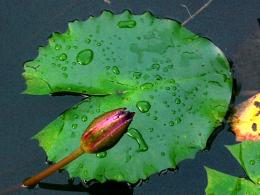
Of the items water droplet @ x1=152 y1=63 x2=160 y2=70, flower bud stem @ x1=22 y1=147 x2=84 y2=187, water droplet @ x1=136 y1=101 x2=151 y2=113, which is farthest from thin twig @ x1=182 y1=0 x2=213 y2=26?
flower bud stem @ x1=22 y1=147 x2=84 y2=187

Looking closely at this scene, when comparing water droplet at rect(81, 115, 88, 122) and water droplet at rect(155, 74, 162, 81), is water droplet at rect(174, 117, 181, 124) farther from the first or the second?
water droplet at rect(81, 115, 88, 122)

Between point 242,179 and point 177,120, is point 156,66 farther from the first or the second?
point 242,179

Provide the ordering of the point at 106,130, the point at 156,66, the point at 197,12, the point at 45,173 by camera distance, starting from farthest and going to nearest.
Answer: the point at 197,12, the point at 156,66, the point at 45,173, the point at 106,130

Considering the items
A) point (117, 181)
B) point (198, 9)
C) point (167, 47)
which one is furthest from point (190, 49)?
point (117, 181)

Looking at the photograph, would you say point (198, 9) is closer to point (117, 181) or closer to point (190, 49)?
point (190, 49)

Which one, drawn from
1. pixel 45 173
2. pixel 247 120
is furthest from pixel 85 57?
pixel 247 120

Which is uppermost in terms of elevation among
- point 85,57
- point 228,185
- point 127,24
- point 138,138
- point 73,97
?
point 127,24

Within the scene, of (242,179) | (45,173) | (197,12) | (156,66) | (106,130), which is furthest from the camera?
(197,12)
